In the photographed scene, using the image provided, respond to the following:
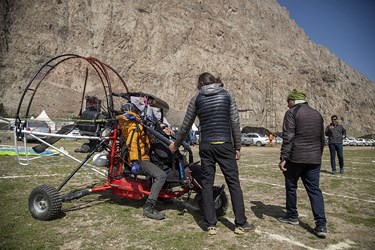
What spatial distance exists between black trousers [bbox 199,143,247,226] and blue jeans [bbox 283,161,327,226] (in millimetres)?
→ 977

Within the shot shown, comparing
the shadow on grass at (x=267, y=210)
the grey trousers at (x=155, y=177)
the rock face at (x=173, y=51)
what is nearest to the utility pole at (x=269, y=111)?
the rock face at (x=173, y=51)

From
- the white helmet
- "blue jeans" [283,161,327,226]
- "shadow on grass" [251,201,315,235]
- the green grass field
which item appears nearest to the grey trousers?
the green grass field

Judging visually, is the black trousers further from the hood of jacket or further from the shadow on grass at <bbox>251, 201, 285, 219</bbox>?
the shadow on grass at <bbox>251, 201, 285, 219</bbox>

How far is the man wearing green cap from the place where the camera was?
450cm

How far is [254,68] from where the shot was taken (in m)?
74.8

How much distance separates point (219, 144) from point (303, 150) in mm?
1346

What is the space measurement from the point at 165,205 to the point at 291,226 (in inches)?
88.7

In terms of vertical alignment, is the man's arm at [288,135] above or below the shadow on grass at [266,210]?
above

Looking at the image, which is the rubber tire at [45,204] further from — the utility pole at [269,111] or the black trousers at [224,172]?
the utility pole at [269,111]

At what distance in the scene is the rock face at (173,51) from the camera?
202ft

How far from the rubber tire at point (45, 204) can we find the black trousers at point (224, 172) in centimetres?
226

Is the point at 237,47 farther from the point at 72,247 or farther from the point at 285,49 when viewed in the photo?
the point at 72,247

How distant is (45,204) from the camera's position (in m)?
4.71

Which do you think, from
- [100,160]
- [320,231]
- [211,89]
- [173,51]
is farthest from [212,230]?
[173,51]
